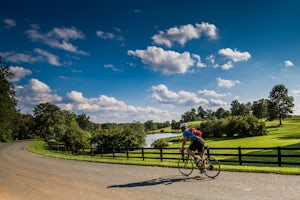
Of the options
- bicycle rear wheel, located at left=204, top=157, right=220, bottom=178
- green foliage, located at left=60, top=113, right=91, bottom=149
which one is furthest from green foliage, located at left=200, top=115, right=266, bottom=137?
bicycle rear wheel, located at left=204, top=157, right=220, bottom=178

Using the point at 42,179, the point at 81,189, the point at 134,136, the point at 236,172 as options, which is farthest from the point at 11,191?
the point at 134,136

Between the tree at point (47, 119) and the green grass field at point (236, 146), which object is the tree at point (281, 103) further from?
the tree at point (47, 119)

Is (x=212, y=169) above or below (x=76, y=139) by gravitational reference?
above

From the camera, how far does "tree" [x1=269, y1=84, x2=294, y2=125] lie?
86562 millimetres

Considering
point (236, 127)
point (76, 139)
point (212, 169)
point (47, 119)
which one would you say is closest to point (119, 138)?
point (76, 139)

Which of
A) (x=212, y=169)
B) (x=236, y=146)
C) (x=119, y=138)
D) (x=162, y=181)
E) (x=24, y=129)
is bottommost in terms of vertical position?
(x=236, y=146)

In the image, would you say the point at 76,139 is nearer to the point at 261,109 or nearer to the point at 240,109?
the point at 261,109

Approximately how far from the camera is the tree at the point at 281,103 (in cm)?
8656

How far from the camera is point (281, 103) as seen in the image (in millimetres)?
87875

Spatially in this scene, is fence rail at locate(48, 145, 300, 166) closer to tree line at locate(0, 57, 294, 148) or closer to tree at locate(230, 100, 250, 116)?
tree line at locate(0, 57, 294, 148)

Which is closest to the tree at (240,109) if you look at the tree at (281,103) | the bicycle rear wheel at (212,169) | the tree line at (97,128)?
the tree line at (97,128)

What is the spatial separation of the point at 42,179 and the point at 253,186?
988cm

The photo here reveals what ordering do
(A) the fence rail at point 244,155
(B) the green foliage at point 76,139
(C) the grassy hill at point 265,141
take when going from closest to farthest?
(A) the fence rail at point 244,155 < (C) the grassy hill at point 265,141 < (B) the green foliage at point 76,139

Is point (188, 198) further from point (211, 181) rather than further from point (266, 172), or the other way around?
point (266, 172)
